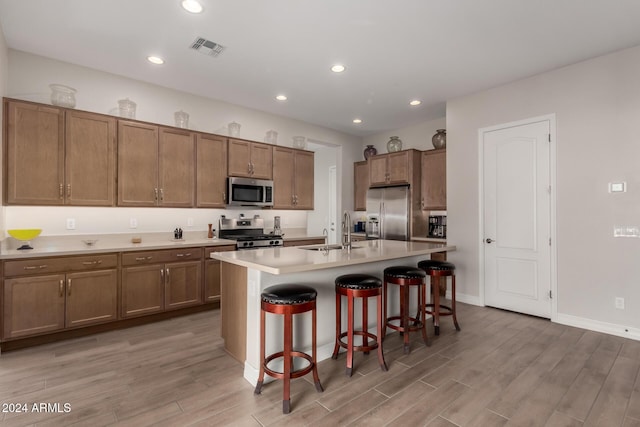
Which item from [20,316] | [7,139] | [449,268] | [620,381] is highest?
[7,139]

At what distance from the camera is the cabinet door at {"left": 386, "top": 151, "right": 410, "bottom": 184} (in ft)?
18.3

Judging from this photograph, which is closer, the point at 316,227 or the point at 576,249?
the point at 576,249

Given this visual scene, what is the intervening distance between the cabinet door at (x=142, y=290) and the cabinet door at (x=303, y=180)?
8.26 ft

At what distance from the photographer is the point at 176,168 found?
416cm

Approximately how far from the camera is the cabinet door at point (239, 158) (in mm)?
4668

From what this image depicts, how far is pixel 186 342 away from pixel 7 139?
105 inches

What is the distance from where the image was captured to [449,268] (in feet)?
11.0

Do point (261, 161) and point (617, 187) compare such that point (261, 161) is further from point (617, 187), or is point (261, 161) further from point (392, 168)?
point (617, 187)

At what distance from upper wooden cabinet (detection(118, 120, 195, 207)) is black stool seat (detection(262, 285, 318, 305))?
249 centimetres

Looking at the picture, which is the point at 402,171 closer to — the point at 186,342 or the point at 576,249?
the point at 576,249

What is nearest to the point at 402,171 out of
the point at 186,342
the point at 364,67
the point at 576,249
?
the point at 364,67

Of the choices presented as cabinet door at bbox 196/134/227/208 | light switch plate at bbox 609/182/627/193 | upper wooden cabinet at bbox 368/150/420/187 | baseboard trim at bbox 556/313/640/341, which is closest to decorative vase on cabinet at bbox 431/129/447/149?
upper wooden cabinet at bbox 368/150/420/187

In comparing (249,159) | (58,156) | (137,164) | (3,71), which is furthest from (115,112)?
(249,159)

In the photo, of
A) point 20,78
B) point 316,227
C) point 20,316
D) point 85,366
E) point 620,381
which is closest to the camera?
point 620,381
